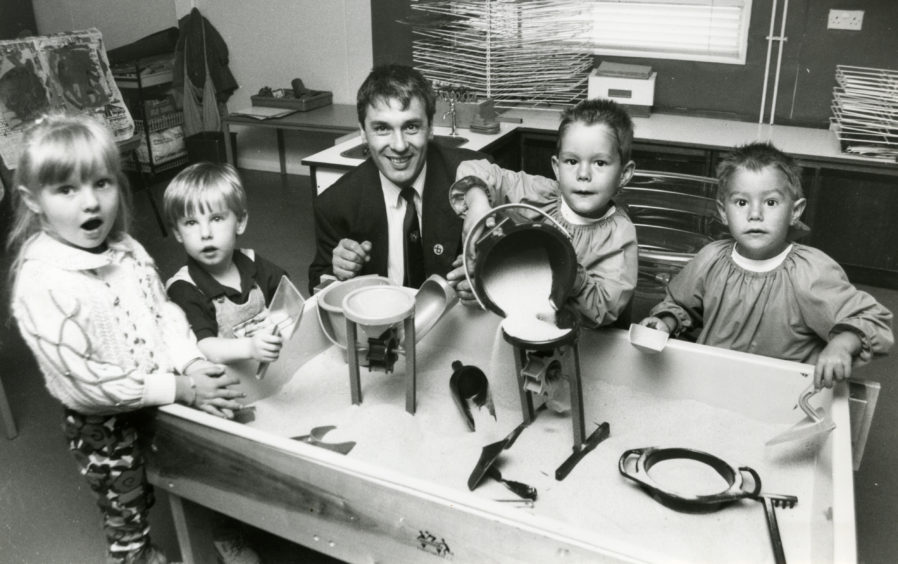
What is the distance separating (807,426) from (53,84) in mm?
3268

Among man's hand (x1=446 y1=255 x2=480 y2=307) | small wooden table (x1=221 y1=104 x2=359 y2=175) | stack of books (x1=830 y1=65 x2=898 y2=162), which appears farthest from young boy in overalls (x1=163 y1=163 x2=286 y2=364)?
stack of books (x1=830 y1=65 x2=898 y2=162)

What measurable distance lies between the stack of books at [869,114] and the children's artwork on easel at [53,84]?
300 cm

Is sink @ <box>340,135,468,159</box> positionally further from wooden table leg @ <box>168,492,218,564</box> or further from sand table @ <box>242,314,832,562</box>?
wooden table leg @ <box>168,492,218,564</box>

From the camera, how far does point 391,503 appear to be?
3.51 ft

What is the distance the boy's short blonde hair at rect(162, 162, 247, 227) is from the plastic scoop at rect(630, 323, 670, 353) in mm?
841

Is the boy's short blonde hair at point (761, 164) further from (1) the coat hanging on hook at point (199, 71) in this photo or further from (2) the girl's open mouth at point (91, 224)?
(1) the coat hanging on hook at point (199, 71)

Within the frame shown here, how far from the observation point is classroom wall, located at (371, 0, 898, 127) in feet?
10.5

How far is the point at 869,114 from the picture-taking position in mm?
2967

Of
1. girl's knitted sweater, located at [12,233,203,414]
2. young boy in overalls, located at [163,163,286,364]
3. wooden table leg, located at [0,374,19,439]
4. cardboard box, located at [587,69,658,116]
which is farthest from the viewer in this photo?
cardboard box, located at [587,69,658,116]

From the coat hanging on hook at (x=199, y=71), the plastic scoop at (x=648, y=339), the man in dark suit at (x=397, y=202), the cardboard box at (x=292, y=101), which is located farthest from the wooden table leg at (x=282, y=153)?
the plastic scoop at (x=648, y=339)

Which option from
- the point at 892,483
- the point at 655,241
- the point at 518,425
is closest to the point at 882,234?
the point at 655,241

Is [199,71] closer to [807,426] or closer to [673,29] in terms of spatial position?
[673,29]

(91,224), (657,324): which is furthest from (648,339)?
(91,224)

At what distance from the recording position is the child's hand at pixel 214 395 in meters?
1.33
